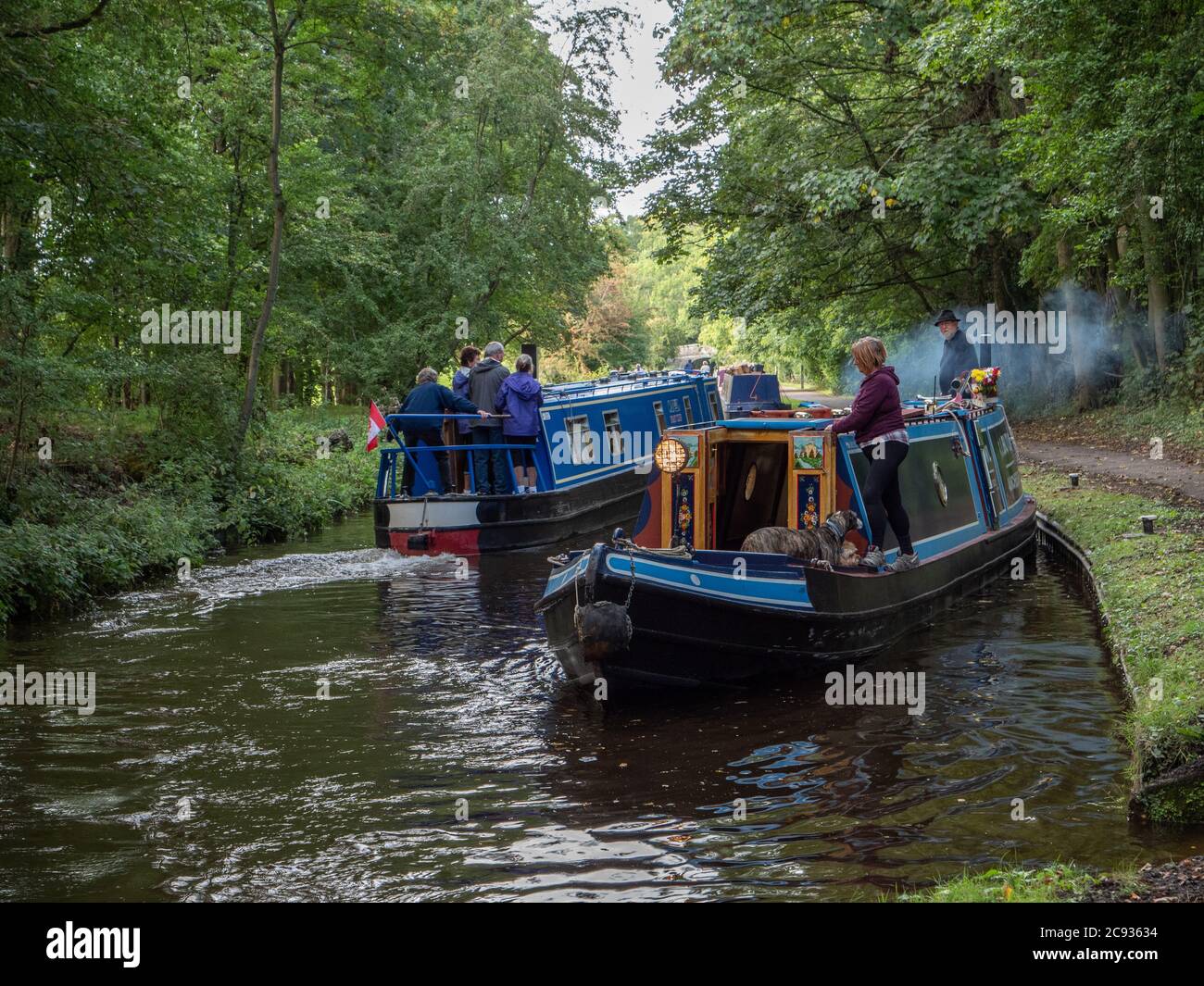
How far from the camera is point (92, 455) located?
14.4 meters

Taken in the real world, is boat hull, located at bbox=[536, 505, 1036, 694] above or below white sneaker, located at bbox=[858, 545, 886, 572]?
below

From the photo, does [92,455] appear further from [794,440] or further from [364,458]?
[364,458]

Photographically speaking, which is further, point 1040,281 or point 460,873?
point 1040,281

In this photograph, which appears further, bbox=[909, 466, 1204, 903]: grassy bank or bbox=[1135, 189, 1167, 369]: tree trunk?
bbox=[1135, 189, 1167, 369]: tree trunk

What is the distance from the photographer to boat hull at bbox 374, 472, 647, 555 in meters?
15.7

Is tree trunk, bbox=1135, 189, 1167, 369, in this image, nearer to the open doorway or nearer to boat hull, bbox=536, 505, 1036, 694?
the open doorway

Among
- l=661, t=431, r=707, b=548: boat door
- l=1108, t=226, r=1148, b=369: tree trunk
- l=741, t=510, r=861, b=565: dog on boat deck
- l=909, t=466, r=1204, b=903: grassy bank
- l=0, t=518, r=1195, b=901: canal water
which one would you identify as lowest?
l=0, t=518, r=1195, b=901: canal water

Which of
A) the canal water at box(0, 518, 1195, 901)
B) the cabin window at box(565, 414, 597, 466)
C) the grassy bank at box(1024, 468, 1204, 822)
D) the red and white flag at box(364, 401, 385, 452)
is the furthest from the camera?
the cabin window at box(565, 414, 597, 466)

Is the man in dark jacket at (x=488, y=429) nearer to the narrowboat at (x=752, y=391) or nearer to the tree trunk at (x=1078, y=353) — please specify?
the narrowboat at (x=752, y=391)

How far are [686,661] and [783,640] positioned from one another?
849mm

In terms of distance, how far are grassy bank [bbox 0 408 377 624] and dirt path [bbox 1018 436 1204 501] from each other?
12169 millimetres

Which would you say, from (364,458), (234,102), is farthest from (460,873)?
(364,458)

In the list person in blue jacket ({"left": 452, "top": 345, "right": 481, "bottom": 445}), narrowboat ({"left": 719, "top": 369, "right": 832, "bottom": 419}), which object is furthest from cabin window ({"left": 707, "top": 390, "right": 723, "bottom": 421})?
person in blue jacket ({"left": 452, "top": 345, "right": 481, "bottom": 445})

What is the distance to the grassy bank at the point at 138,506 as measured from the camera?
1182cm
